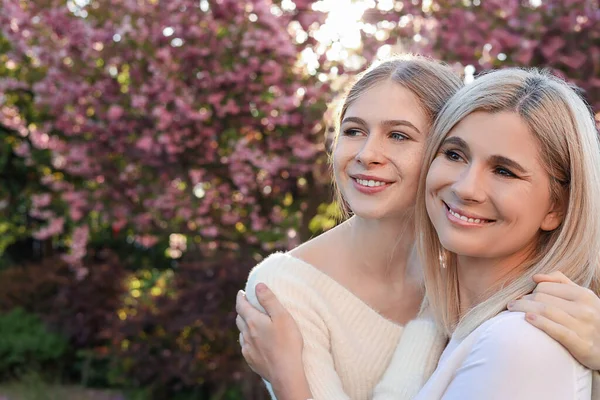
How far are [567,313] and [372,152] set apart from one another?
0.78 meters

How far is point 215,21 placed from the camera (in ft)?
17.0

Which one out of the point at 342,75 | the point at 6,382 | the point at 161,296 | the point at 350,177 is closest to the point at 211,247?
the point at 161,296

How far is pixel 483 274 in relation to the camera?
6.57 ft

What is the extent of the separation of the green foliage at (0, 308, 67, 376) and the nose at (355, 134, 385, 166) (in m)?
4.56

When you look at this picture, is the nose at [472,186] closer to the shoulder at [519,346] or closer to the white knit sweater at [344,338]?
the shoulder at [519,346]

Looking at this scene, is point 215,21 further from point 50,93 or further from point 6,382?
point 6,382

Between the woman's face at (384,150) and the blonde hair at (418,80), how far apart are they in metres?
0.02

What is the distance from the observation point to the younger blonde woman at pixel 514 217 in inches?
62.4

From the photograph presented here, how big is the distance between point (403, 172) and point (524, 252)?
0.47 meters

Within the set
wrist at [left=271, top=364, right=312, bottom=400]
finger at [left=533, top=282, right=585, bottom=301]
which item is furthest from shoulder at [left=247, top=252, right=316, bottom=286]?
finger at [left=533, top=282, right=585, bottom=301]

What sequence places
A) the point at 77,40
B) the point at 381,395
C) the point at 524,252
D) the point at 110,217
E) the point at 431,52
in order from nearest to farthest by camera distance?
the point at 524,252 → the point at 381,395 → the point at 431,52 → the point at 77,40 → the point at 110,217

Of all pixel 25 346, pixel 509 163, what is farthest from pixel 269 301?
pixel 25 346

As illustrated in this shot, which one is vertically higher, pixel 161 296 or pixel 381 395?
pixel 381 395

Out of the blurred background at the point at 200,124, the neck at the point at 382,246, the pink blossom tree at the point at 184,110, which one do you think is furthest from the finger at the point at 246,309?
the pink blossom tree at the point at 184,110
